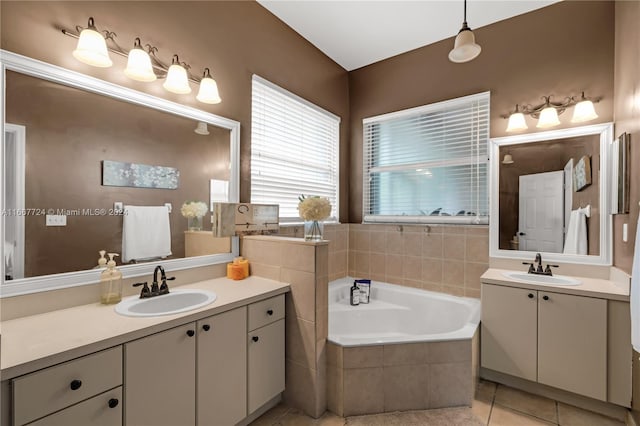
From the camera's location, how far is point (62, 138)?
4.67 feet

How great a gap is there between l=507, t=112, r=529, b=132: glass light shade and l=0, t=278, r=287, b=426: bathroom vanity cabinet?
7.65ft

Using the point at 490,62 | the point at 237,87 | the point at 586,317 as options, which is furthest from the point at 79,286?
the point at 490,62

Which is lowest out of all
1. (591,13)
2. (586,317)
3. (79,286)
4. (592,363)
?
(592,363)

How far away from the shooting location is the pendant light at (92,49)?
4.63ft

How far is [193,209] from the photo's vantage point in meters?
1.97

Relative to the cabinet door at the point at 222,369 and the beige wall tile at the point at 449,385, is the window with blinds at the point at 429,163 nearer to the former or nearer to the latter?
the beige wall tile at the point at 449,385

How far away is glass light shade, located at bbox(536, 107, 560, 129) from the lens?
234cm

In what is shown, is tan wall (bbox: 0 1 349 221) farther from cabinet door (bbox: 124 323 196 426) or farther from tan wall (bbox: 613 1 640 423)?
tan wall (bbox: 613 1 640 423)

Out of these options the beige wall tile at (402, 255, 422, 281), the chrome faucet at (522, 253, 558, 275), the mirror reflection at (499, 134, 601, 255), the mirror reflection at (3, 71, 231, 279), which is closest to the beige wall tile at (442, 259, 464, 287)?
the beige wall tile at (402, 255, 422, 281)

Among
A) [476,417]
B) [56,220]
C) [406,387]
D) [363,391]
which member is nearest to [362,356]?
[363,391]

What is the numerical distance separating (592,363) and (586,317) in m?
0.29

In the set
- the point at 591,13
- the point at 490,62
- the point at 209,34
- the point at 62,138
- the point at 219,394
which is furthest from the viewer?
the point at 490,62

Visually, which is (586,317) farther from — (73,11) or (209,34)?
(73,11)

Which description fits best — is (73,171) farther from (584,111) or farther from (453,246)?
(584,111)
